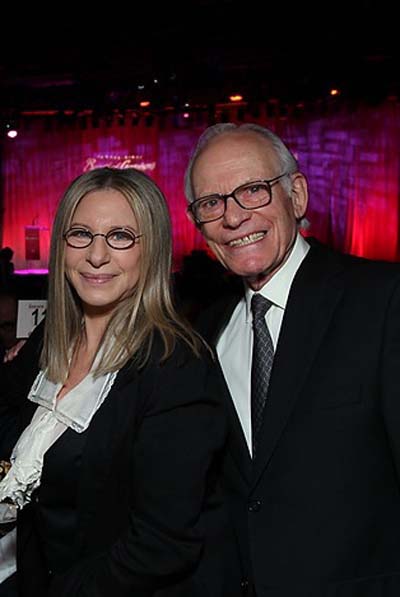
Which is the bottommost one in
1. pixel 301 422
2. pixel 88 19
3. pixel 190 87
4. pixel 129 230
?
pixel 301 422

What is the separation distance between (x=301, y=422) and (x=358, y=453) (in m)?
0.14

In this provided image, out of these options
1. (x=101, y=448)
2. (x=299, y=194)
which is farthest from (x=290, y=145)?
(x=101, y=448)

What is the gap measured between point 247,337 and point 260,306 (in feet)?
0.35

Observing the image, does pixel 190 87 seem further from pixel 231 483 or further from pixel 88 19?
pixel 231 483

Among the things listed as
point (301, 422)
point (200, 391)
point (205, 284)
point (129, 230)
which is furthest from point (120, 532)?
point (205, 284)

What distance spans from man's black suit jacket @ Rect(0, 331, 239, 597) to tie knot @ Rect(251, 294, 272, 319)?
228mm

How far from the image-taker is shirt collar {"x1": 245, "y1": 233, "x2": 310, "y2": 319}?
1651 mm

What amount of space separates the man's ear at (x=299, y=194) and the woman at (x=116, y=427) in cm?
37

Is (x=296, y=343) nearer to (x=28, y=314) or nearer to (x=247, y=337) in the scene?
(x=247, y=337)

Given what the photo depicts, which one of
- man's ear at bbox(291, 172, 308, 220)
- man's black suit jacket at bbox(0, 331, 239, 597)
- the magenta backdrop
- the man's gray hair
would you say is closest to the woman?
man's black suit jacket at bbox(0, 331, 239, 597)

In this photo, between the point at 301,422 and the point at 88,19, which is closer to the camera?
the point at 301,422

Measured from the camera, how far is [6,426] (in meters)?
1.80

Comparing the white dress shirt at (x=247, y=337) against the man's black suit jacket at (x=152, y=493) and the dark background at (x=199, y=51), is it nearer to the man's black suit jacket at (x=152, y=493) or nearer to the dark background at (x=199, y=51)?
the man's black suit jacket at (x=152, y=493)

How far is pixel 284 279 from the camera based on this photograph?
167 centimetres
